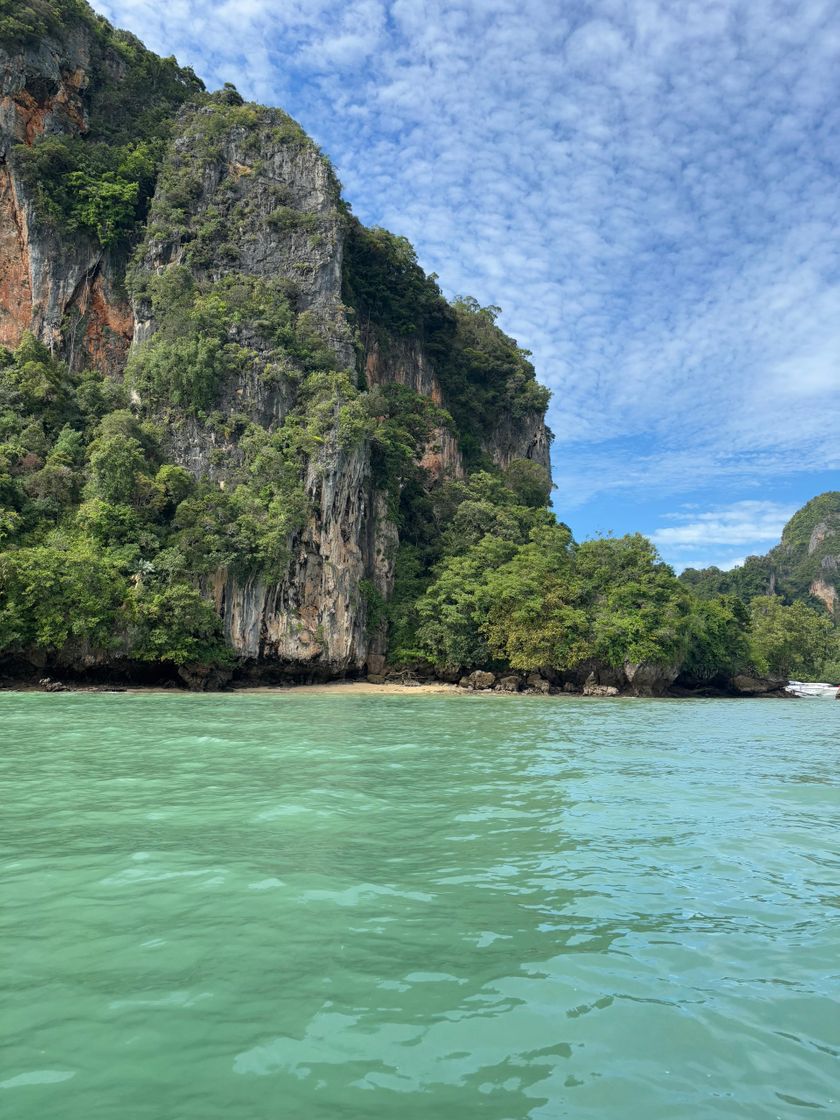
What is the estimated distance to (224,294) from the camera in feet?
129

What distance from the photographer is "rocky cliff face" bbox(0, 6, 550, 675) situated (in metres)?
34.3

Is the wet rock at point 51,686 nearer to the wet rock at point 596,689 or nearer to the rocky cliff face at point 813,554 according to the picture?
the wet rock at point 596,689

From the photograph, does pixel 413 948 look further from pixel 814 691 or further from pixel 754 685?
pixel 814 691

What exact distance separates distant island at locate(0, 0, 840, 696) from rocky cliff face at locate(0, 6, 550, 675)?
5.2 inches

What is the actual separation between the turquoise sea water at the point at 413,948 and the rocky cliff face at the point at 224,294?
81.5ft

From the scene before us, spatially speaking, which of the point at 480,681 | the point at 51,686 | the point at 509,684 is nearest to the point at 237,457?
the point at 51,686

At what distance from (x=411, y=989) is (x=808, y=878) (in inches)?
140

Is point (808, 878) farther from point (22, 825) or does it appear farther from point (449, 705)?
point (449, 705)

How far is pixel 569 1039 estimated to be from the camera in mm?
3238

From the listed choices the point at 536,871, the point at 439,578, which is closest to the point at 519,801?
the point at 536,871

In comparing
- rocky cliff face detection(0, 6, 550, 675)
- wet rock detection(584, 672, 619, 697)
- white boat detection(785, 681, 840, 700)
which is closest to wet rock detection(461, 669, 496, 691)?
wet rock detection(584, 672, 619, 697)

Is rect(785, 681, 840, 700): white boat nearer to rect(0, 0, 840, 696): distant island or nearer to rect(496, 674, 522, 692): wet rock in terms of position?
rect(0, 0, 840, 696): distant island

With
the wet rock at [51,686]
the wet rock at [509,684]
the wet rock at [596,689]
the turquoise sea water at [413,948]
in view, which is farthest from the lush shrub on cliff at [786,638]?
the turquoise sea water at [413,948]

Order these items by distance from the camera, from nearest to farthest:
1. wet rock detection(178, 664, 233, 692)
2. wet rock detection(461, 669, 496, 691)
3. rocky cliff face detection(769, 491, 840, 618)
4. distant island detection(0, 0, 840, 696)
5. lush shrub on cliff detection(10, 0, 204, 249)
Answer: distant island detection(0, 0, 840, 696)
wet rock detection(178, 664, 233, 692)
wet rock detection(461, 669, 496, 691)
lush shrub on cliff detection(10, 0, 204, 249)
rocky cliff face detection(769, 491, 840, 618)
